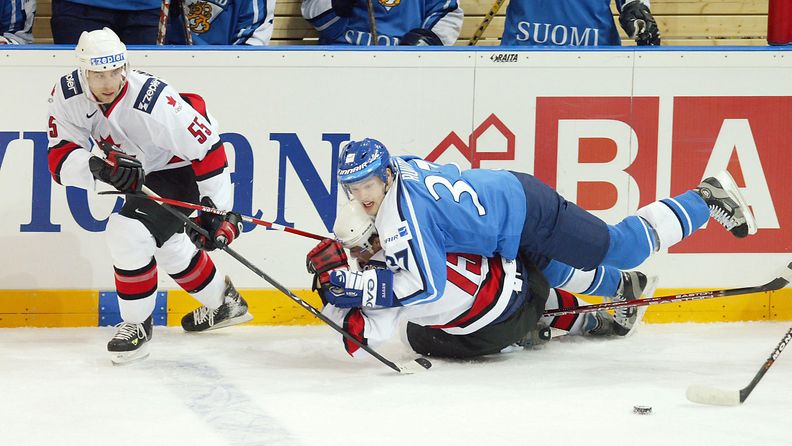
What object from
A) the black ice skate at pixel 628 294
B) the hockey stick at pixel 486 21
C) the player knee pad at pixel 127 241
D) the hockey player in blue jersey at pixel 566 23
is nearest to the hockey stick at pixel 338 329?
the player knee pad at pixel 127 241

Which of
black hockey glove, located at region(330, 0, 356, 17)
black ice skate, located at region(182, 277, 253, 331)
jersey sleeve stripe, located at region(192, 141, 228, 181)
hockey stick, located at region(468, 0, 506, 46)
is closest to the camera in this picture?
jersey sleeve stripe, located at region(192, 141, 228, 181)

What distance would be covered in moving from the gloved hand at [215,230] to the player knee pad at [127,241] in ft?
0.57

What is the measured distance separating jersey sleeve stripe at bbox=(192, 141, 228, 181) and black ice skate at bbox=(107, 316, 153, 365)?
58 centimetres

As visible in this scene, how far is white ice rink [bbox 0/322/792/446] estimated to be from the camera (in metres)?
2.94

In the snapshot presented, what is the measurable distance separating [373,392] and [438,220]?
583 mm

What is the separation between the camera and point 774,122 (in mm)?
4434

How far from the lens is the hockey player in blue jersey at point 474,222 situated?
11.3 ft

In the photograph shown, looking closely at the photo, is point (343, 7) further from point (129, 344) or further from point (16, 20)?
point (129, 344)

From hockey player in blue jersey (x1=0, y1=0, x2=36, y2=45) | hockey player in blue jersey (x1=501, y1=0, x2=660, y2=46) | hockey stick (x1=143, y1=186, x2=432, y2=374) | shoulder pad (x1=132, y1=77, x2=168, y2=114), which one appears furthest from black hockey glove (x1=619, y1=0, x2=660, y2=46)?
hockey player in blue jersey (x1=0, y1=0, x2=36, y2=45)

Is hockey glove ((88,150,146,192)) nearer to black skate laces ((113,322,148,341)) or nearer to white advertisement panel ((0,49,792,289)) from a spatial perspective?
black skate laces ((113,322,148,341))

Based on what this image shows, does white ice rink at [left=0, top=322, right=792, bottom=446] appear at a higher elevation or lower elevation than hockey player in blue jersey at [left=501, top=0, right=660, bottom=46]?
lower

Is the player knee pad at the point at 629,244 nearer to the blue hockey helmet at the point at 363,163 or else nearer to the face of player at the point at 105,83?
the blue hockey helmet at the point at 363,163

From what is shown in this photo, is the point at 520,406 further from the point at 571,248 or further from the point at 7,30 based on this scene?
the point at 7,30

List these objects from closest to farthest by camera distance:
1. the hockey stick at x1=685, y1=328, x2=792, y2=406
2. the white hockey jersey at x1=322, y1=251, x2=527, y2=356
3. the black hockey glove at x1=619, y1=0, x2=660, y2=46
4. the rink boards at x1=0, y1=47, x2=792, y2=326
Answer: the hockey stick at x1=685, y1=328, x2=792, y2=406, the white hockey jersey at x1=322, y1=251, x2=527, y2=356, the rink boards at x1=0, y1=47, x2=792, y2=326, the black hockey glove at x1=619, y1=0, x2=660, y2=46
